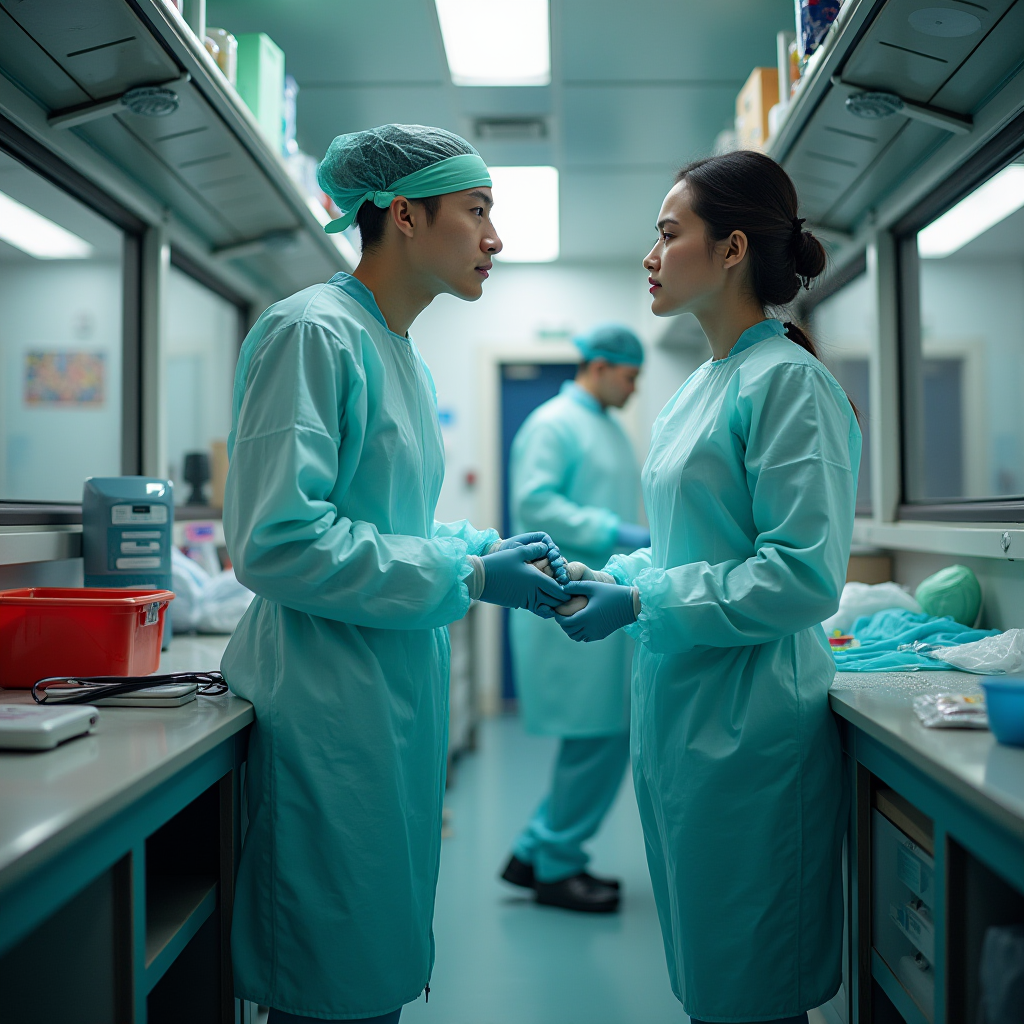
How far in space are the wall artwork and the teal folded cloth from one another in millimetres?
2631

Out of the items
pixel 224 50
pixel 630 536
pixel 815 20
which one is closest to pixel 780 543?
pixel 815 20

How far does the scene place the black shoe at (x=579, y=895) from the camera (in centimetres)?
247

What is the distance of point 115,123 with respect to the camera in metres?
1.90

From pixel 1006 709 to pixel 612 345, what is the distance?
86.4 inches

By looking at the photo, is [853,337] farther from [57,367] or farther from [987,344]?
[57,367]

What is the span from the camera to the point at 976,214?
276 centimetres

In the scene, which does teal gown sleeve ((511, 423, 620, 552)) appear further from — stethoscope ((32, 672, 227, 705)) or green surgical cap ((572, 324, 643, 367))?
stethoscope ((32, 672, 227, 705))

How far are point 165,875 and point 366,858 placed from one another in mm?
400

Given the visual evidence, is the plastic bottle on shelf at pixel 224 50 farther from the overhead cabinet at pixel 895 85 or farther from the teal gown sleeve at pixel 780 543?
the teal gown sleeve at pixel 780 543

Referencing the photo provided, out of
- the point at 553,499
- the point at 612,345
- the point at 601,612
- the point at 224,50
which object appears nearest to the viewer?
the point at 601,612

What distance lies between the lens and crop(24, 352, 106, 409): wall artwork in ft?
10.2

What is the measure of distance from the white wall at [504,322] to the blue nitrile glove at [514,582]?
3.58 m

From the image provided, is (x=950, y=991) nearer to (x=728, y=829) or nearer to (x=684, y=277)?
(x=728, y=829)

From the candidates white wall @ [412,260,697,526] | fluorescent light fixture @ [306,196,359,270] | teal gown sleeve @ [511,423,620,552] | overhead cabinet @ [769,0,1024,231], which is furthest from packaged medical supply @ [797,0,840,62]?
white wall @ [412,260,697,526]
